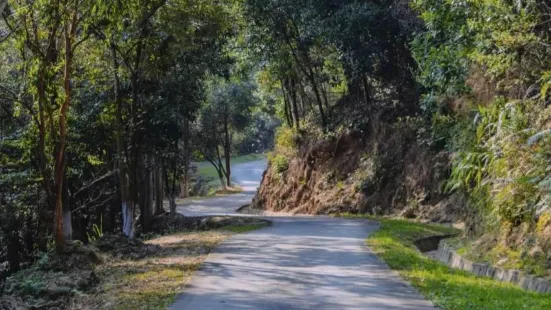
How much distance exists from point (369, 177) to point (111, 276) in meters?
18.7

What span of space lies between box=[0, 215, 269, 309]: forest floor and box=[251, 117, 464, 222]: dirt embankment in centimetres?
1020

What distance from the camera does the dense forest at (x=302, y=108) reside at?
41.9 feet

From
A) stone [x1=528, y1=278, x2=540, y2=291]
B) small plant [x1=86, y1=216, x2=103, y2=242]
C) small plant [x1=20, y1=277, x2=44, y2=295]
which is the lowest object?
small plant [x1=86, y1=216, x2=103, y2=242]

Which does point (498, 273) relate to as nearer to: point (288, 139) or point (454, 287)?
point (454, 287)

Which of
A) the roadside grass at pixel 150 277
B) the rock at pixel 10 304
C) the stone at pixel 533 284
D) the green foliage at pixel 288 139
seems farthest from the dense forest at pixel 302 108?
the rock at pixel 10 304

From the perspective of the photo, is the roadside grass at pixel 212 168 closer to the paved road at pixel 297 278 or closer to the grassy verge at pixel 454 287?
the paved road at pixel 297 278

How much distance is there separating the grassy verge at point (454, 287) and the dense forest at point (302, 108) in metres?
1.33

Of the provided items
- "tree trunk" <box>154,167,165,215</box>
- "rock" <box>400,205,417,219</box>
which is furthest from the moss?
"tree trunk" <box>154,167,165,215</box>

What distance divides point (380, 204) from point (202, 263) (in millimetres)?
16262

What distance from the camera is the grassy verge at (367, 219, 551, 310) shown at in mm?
8648

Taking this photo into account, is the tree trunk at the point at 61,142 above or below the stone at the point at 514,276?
above

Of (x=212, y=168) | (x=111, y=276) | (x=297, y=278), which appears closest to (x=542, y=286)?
(x=297, y=278)

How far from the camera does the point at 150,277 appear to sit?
460 inches

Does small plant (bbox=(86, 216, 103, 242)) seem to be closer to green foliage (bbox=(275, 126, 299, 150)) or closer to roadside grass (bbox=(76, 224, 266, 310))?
roadside grass (bbox=(76, 224, 266, 310))
